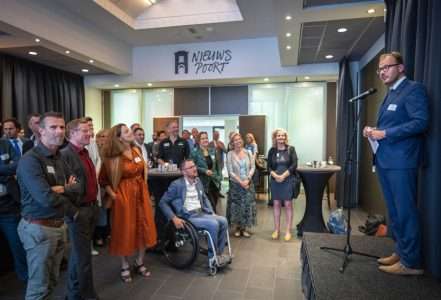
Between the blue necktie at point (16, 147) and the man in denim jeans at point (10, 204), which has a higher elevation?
the blue necktie at point (16, 147)

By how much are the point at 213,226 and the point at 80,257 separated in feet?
4.01

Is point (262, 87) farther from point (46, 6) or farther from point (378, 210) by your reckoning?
point (46, 6)

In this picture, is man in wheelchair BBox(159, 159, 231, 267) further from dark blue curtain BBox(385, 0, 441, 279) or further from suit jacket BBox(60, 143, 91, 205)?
dark blue curtain BBox(385, 0, 441, 279)

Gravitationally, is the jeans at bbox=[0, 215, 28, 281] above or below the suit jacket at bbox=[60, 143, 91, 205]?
below

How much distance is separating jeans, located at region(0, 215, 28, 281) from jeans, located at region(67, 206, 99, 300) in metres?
0.85

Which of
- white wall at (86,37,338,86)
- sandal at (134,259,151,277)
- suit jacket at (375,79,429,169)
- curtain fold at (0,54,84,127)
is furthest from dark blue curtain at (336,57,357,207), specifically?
curtain fold at (0,54,84,127)

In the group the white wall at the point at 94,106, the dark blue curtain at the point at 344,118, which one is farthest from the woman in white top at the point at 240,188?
the white wall at the point at 94,106

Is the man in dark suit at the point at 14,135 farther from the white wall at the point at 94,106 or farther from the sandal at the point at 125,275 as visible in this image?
the white wall at the point at 94,106

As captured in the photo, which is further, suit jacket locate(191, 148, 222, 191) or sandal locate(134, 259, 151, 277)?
suit jacket locate(191, 148, 222, 191)

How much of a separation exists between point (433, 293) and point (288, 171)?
222 cm

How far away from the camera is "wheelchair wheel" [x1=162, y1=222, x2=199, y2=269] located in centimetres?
286

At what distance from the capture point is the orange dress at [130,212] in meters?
2.66

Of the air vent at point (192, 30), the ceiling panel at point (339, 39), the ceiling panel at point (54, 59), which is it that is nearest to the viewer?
the ceiling panel at point (339, 39)

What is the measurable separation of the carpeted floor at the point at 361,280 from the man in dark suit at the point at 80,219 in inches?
66.2
